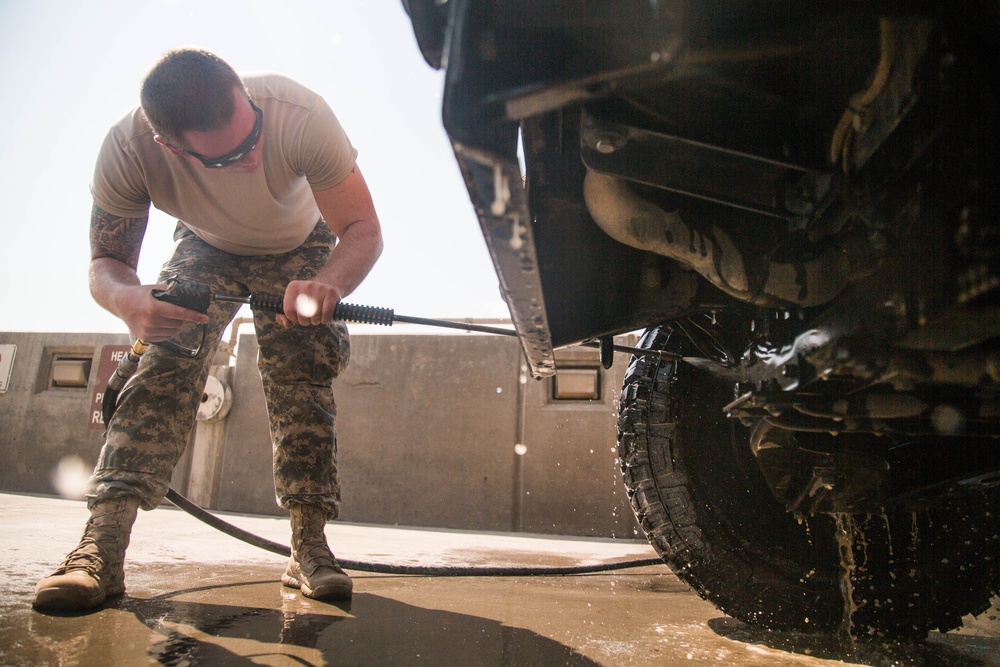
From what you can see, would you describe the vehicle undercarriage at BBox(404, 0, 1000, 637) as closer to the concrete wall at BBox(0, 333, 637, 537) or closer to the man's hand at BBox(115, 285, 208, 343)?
the man's hand at BBox(115, 285, 208, 343)

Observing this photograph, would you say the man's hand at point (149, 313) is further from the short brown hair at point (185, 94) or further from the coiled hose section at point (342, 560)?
the short brown hair at point (185, 94)

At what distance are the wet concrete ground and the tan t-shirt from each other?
2.99ft

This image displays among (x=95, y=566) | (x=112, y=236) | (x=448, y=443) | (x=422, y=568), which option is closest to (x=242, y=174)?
(x=112, y=236)

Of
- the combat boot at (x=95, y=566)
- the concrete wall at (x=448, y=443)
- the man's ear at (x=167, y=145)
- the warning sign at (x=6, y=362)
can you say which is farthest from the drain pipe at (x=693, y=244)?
the warning sign at (x=6, y=362)

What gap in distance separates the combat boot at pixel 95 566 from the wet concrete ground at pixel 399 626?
36 mm

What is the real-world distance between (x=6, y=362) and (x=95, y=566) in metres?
5.71

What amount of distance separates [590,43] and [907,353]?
18.4 inches

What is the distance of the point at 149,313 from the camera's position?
1356 millimetres

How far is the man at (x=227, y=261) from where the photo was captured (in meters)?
1.37

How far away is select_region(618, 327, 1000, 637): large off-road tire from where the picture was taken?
112 cm

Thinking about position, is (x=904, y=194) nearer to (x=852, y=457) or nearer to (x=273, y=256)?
(x=852, y=457)

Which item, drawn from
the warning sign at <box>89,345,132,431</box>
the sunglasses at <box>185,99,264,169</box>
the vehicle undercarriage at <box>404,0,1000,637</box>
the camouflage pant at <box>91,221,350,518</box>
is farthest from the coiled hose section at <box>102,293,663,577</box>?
the warning sign at <box>89,345,132,431</box>

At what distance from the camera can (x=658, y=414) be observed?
1.27 meters

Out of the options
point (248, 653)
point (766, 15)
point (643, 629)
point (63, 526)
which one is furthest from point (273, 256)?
point (63, 526)
